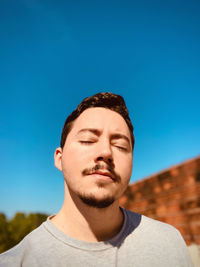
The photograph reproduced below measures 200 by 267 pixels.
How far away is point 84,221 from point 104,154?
54cm

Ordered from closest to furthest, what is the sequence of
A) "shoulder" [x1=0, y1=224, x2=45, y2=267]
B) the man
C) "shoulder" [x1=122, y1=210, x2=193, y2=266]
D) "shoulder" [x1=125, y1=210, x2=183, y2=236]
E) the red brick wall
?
"shoulder" [x1=0, y1=224, x2=45, y2=267], the man, "shoulder" [x1=122, y1=210, x2=193, y2=266], "shoulder" [x1=125, y1=210, x2=183, y2=236], the red brick wall

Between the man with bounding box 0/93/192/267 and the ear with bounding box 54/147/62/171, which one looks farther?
the ear with bounding box 54/147/62/171

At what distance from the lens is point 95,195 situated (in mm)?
1259

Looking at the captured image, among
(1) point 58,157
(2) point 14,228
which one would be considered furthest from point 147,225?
(2) point 14,228

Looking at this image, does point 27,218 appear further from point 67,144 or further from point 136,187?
point 67,144

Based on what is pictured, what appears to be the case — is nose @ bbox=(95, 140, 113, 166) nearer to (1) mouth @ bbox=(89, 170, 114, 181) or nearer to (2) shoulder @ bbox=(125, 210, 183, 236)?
(1) mouth @ bbox=(89, 170, 114, 181)

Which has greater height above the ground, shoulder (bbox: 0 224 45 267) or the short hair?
the short hair

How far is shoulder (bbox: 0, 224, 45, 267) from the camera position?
115cm

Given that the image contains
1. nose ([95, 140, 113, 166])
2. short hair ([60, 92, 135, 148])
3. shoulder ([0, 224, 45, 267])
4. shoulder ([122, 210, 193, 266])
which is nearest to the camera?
shoulder ([0, 224, 45, 267])

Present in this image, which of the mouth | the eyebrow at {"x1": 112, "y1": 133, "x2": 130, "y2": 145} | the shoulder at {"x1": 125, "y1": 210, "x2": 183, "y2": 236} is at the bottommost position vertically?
the shoulder at {"x1": 125, "y1": 210, "x2": 183, "y2": 236}

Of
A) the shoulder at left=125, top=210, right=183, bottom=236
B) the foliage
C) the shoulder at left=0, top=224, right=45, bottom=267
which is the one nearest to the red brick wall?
the shoulder at left=125, top=210, right=183, bottom=236

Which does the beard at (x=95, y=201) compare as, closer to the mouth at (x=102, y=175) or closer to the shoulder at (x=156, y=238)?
the mouth at (x=102, y=175)

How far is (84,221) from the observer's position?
137 centimetres

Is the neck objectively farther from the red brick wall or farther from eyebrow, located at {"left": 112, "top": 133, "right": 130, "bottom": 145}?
the red brick wall
